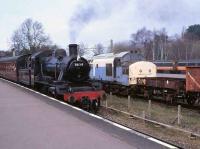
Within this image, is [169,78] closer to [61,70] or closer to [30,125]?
[61,70]

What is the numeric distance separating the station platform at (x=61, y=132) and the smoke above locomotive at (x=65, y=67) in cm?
→ 535

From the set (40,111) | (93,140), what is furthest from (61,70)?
(93,140)

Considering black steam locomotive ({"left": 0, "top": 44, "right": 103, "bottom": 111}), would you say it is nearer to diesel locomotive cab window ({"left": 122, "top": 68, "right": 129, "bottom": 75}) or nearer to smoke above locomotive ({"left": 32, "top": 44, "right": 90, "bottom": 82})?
smoke above locomotive ({"left": 32, "top": 44, "right": 90, "bottom": 82})

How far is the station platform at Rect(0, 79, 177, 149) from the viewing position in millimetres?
9821

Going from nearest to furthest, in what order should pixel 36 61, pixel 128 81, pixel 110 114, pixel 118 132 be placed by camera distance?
1. pixel 118 132
2. pixel 110 114
3. pixel 36 61
4. pixel 128 81

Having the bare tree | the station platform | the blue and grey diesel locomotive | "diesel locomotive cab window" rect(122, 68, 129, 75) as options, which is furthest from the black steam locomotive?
the bare tree

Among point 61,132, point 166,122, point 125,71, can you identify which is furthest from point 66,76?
point 61,132

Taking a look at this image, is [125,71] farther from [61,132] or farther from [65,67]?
[61,132]

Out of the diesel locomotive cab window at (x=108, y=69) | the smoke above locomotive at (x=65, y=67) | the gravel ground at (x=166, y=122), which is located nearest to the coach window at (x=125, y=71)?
the diesel locomotive cab window at (x=108, y=69)

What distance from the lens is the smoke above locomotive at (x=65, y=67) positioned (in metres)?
21.8

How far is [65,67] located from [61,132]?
10.5m

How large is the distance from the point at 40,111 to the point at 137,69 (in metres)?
15.3

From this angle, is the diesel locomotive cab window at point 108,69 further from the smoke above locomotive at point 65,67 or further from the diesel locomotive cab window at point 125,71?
the smoke above locomotive at point 65,67

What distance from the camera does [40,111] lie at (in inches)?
647
